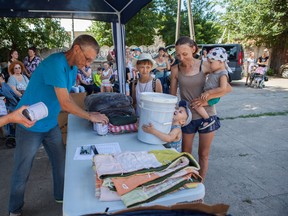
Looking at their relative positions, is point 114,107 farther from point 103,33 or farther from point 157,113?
point 103,33

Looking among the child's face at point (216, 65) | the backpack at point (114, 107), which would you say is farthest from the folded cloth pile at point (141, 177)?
the child's face at point (216, 65)

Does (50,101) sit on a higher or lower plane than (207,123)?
higher

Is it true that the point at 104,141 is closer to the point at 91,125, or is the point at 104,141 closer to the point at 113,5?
the point at 91,125

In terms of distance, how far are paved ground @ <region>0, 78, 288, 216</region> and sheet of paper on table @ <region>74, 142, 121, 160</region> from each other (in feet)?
3.72

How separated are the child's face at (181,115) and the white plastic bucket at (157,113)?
0.19 meters

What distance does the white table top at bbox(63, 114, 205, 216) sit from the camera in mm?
1128

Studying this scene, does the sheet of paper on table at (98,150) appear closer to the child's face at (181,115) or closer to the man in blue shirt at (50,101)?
the man in blue shirt at (50,101)

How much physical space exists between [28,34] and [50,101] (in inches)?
477

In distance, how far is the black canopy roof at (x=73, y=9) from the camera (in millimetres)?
3971

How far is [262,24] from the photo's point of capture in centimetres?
1427

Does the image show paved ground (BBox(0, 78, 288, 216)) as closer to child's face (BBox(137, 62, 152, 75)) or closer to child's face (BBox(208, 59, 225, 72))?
child's face (BBox(208, 59, 225, 72))

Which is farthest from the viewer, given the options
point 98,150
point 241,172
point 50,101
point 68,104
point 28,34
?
point 28,34

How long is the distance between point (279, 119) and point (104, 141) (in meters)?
5.22

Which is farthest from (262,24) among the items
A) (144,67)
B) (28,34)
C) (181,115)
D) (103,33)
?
(181,115)
